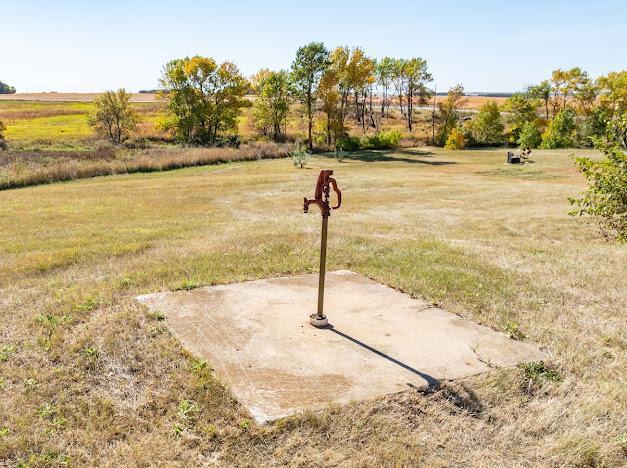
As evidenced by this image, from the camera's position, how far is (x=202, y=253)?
32.6 feet

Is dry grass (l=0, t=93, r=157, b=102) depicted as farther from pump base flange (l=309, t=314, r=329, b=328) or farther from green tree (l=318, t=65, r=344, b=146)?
pump base flange (l=309, t=314, r=329, b=328)

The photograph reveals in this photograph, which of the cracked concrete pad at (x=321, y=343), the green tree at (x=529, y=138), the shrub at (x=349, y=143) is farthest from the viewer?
the green tree at (x=529, y=138)

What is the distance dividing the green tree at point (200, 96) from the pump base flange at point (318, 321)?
4777 centimetres

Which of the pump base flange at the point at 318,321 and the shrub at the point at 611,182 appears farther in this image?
the shrub at the point at 611,182

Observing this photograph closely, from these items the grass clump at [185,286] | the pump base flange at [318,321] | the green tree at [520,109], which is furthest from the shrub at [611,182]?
the green tree at [520,109]

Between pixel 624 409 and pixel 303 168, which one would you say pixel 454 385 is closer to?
pixel 624 409

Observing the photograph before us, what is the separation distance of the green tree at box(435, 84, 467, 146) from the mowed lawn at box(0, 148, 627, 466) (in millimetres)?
42610

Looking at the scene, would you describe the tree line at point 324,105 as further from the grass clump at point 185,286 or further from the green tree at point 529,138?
the grass clump at point 185,286

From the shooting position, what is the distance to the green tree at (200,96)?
5106 centimetres

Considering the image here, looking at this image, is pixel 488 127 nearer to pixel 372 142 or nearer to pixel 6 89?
pixel 372 142

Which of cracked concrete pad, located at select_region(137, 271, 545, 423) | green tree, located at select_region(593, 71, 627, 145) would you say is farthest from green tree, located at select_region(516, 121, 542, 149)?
cracked concrete pad, located at select_region(137, 271, 545, 423)

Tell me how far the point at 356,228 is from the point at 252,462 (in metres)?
9.76

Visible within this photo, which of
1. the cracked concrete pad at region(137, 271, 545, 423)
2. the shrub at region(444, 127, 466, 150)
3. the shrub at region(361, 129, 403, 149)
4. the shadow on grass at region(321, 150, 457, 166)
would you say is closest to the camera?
the cracked concrete pad at region(137, 271, 545, 423)

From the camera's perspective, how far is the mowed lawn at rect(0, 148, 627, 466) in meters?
4.13
